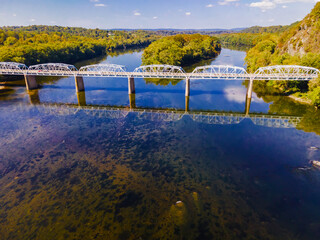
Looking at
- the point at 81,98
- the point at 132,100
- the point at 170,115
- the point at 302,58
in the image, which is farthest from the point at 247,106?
the point at 81,98

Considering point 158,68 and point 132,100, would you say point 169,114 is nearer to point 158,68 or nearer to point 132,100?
point 132,100

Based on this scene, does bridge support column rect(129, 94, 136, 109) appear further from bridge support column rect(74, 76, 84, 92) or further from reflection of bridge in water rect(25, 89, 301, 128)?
bridge support column rect(74, 76, 84, 92)

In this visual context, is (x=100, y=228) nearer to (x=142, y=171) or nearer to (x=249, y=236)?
(x=142, y=171)

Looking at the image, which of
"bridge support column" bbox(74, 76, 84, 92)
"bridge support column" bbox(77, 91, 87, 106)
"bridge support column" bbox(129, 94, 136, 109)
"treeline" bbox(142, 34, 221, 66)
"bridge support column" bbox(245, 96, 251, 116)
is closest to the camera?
"bridge support column" bbox(245, 96, 251, 116)

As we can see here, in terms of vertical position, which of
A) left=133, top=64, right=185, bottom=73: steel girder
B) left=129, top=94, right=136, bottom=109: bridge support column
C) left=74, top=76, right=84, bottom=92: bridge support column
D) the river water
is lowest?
the river water

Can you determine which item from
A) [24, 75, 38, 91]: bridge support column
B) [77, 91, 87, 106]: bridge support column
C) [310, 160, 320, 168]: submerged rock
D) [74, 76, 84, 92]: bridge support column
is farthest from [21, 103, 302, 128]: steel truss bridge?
[24, 75, 38, 91]: bridge support column

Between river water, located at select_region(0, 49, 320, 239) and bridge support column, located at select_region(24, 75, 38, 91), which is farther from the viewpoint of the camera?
bridge support column, located at select_region(24, 75, 38, 91)

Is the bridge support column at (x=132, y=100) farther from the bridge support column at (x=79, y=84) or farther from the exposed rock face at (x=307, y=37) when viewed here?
the exposed rock face at (x=307, y=37)
